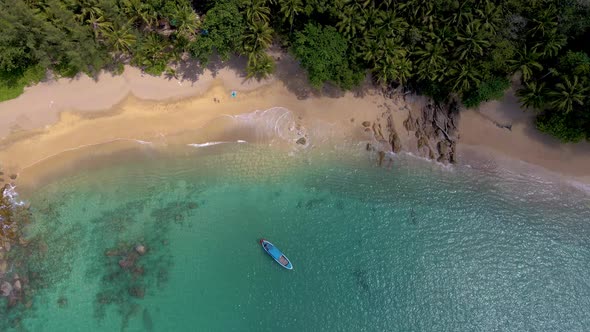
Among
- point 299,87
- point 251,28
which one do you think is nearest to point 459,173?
point 299,87

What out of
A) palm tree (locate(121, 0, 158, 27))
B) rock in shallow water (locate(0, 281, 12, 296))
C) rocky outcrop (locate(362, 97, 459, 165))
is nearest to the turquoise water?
rocky outcrop (locate(362, 97, 459, 165))

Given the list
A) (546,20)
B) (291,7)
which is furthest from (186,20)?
(546,20)

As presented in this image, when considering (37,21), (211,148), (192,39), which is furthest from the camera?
(211,148)

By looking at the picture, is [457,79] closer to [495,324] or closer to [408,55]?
[408,55]

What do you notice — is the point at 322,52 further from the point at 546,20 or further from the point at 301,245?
the point at 546,20

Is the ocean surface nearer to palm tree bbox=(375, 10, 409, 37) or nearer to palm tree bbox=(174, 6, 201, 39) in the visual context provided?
palm tree bbox=(174, 6, 201, 39)

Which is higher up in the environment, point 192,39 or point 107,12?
point 107,12
